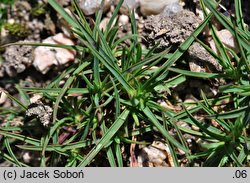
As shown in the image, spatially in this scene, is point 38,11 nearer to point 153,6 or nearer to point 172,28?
point 153,6

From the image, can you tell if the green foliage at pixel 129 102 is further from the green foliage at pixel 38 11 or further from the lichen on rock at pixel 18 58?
the green foliage at pixel 38 11

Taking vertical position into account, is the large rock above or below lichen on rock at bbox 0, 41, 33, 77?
above

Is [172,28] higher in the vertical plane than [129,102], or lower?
higher

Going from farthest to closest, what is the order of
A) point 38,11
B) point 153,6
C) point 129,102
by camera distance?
1. point 38,11
2. point 153,6
3. point 129,102

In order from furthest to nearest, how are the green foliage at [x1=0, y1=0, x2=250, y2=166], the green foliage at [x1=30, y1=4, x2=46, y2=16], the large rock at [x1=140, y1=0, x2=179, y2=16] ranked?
the green foliage at [x1=30, y1=4, x2=46, y2=16], the large rock at [x1=140, y1=0, x2=179, y2=16], the green foliage at [x1=0, y1=0, x2=250, y2=166]

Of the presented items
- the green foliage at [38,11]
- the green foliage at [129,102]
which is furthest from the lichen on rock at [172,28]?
the green foliage at [38,11]

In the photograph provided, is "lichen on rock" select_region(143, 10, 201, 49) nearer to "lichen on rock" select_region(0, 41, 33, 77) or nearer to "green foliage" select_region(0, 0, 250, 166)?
"green foliage" select_region(0, 0, 250, 166)

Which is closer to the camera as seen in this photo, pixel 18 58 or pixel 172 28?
pixel 172 28

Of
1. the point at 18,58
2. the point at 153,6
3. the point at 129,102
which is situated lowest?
the point at 129,102

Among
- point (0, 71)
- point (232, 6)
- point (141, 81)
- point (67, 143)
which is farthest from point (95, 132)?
point (232, 6)

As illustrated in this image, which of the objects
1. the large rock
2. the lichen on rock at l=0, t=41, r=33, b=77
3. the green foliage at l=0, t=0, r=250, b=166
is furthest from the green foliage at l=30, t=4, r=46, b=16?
the large rock

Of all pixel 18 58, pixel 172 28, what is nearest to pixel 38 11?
pixel 18 58

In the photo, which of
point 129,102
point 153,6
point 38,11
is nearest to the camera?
point 129,102
